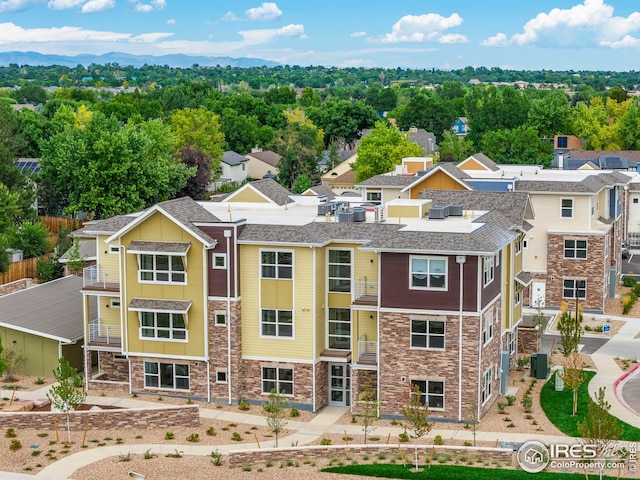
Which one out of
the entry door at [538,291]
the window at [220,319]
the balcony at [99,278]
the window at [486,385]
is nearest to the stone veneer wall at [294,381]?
the window at [220,319]

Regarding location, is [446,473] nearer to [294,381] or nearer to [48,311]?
[294,381]

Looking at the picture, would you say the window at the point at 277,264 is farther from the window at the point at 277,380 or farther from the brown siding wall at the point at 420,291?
the brown siding wall at the point at 420,291

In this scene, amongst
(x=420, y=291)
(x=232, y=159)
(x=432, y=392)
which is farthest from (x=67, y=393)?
(x=232, y=159)

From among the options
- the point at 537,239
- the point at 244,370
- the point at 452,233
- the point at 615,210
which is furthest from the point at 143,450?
the point at 615,210

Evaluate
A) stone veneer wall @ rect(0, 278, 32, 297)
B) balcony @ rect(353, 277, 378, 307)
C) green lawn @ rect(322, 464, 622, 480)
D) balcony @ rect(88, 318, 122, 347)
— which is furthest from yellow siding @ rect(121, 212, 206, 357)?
stone veneer wall @ rect(0, 278, 32, 297)

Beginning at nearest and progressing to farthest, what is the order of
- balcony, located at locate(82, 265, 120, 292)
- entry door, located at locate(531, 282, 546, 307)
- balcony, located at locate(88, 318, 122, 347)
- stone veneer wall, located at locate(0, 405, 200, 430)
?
stone veneer wall, located at locate(0, 405, 200, 430), balcony, located at locate(88, 318, 122, 347), balcony, located at locate(82, 265, 120, 292), entry door, located at locate(531, 282, 546, 307)

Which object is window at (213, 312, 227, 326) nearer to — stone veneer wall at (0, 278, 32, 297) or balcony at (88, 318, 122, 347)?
balcony at (88, 318, 122, 347)
